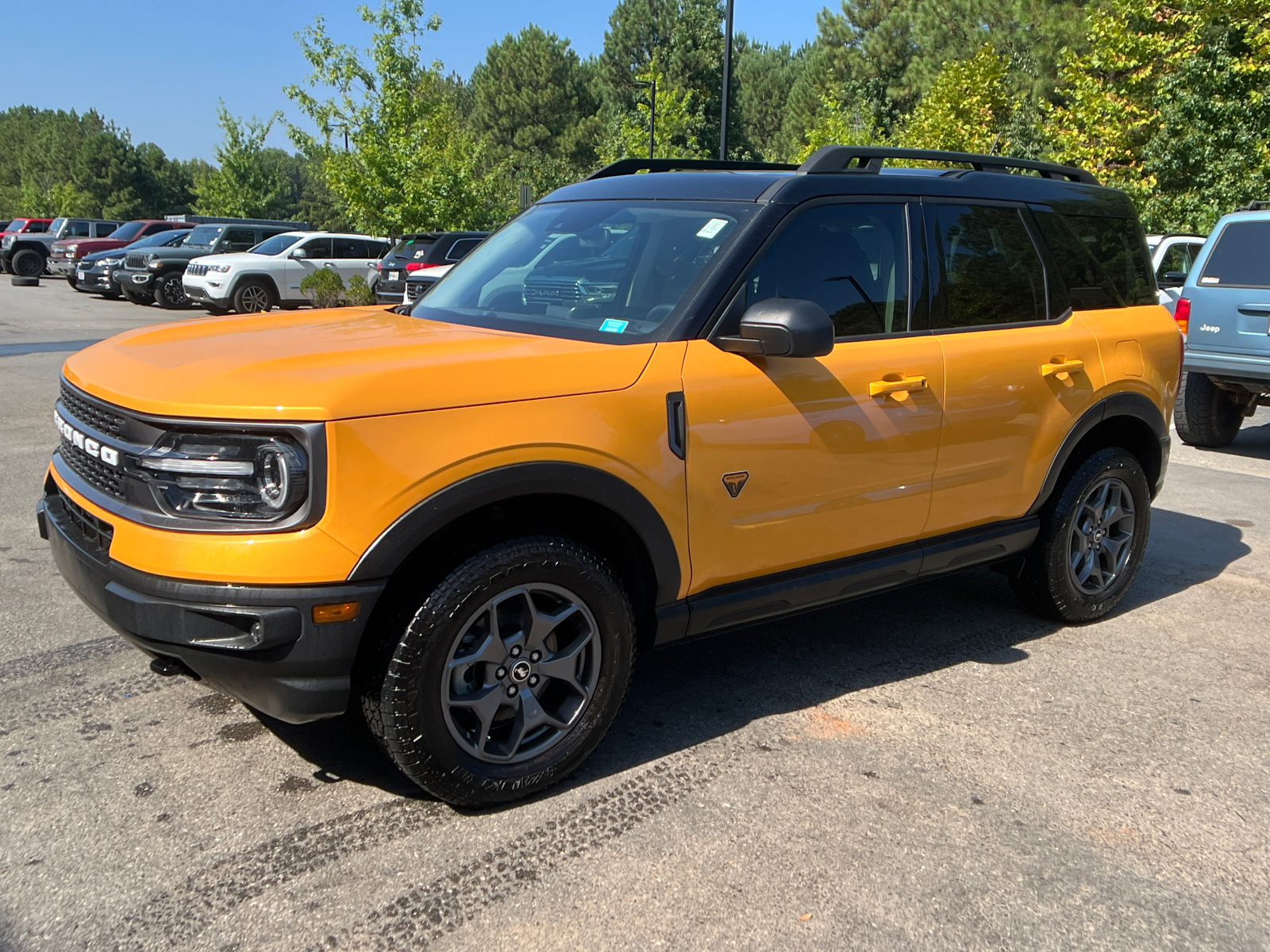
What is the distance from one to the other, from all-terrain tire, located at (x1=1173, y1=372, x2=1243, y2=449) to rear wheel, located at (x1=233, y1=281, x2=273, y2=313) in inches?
650

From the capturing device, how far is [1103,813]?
320cm

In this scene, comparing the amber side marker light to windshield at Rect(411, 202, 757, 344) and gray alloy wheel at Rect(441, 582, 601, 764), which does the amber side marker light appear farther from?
windshield at Rect(411, 202, 757, 344)

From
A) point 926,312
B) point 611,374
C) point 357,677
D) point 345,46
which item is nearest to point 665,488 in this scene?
point 611,374

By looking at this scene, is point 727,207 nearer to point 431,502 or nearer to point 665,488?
point 665,488

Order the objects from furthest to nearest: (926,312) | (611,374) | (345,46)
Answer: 1. (345,46)
2. (926,312)
3. (611,374)

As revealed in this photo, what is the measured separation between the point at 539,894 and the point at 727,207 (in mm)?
2253

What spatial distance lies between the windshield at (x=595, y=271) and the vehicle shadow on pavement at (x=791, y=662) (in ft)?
3.87

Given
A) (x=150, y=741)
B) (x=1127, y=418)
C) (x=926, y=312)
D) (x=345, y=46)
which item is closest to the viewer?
(x=150, y=741)

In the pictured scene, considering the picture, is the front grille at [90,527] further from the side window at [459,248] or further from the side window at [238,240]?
the side window at [238,240]

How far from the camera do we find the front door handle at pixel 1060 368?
14.1ft

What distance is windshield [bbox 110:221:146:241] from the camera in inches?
1113

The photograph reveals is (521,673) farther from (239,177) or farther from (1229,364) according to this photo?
(239,177)

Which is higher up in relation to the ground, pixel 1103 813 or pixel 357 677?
pixel 357 677

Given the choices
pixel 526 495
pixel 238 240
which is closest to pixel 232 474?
pixel 526 495
